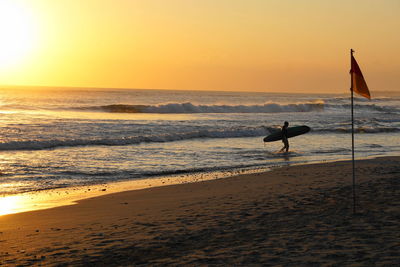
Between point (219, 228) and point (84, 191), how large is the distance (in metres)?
5.48

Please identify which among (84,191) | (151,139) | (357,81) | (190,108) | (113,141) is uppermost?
(357,81)

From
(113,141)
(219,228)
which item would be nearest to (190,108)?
(113,141)

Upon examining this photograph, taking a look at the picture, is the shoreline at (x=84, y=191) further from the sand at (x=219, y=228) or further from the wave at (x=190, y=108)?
the wave at (x=190, y=108)

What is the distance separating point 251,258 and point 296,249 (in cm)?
66

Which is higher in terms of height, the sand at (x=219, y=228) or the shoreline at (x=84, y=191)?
the sand at (x=219, y=228)

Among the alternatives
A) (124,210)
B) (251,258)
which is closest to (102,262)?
(251,258)

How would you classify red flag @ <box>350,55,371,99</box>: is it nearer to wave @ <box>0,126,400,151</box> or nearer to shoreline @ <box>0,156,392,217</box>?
shoreline @ <box>0,156,392,217</box>

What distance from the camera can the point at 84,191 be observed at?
11992 millimetres

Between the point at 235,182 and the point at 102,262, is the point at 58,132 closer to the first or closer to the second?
the point at 235,182

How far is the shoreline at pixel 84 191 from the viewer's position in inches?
404

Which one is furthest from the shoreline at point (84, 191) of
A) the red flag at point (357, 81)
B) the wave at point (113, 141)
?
the wave at point (113, 141)

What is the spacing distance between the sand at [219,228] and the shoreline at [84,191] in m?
0.59

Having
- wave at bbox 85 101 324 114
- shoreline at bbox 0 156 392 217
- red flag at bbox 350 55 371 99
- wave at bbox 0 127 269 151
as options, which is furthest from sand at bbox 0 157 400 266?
wave at bbox 85 101 324 114

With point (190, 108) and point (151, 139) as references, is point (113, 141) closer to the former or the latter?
point (151, 139)
